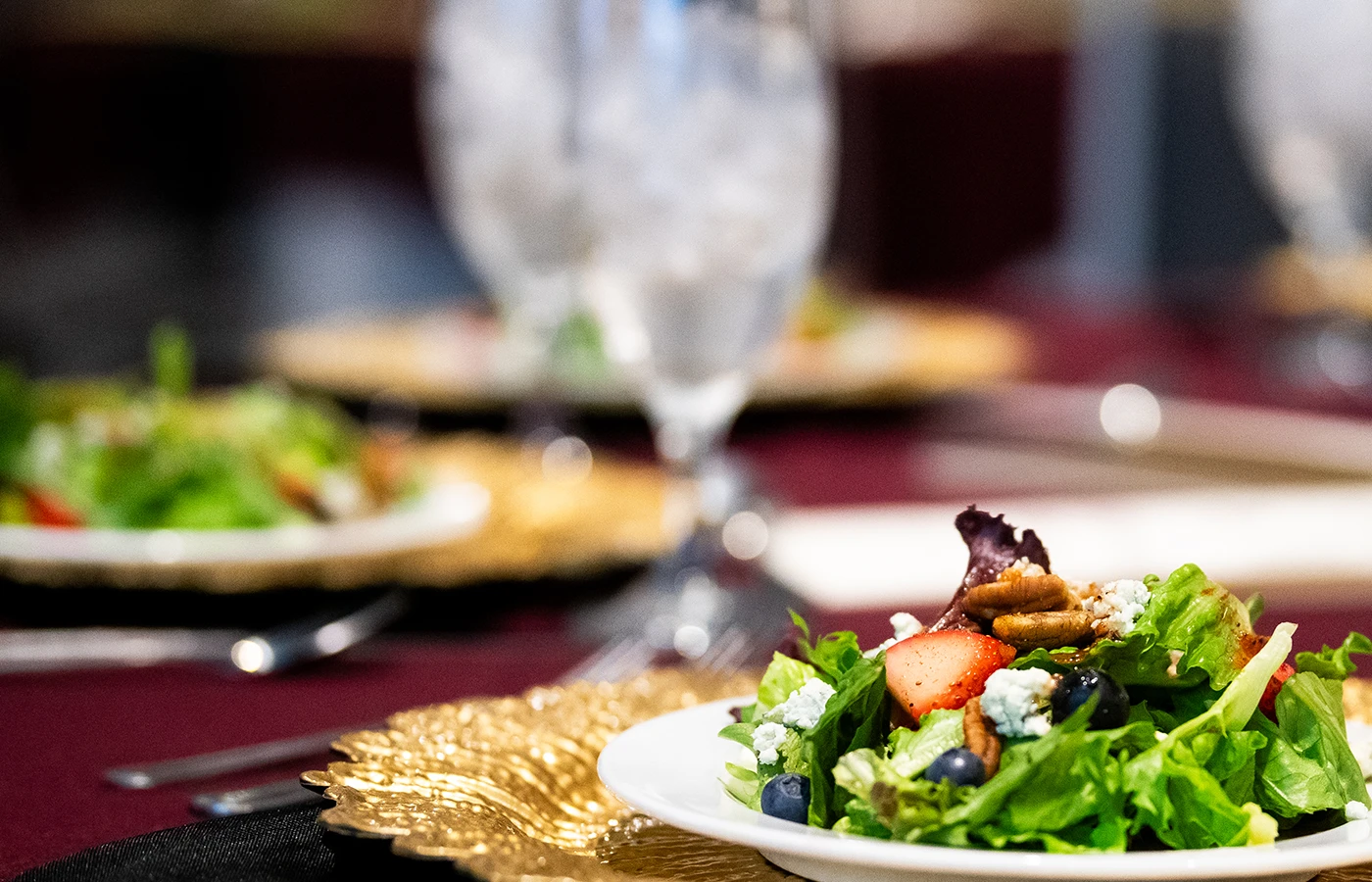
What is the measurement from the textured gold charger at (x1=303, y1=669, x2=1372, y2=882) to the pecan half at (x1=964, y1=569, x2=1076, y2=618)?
0.14 meters

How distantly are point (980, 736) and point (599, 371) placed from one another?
1.63m

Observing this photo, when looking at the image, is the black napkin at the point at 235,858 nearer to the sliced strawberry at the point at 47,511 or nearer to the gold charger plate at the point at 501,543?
the gold charger plate at the point at 501,543

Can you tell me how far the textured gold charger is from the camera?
0.63m

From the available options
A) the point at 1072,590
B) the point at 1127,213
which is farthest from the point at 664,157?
the point at 1127,213

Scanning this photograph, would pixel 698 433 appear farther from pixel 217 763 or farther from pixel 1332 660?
pixel 1332 660

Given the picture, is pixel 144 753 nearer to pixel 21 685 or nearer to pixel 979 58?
pixel 21 685

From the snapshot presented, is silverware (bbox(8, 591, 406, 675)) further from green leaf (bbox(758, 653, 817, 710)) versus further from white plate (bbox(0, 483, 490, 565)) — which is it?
green leaf (bbox(758, 653, 817, 710))

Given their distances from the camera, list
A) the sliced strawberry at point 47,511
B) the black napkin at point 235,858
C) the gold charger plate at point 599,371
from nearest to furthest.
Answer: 1. the black napkin at point 235,858
2. the sliced strawberry at point 47,511
3. the gold charger plate at point 599,371

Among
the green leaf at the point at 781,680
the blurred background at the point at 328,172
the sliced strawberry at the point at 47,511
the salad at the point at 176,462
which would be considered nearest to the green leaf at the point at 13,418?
the salad at the point at 176,462

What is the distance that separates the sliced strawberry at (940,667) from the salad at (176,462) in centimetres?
75

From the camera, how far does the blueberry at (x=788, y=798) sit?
66 centimetres

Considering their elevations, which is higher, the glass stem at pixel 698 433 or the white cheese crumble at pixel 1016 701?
the glass stem at pixel 698 433

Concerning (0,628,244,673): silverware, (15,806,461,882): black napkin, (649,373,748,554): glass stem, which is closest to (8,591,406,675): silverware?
(0,628,244,673): silverware

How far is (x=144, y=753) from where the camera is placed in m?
0.95
